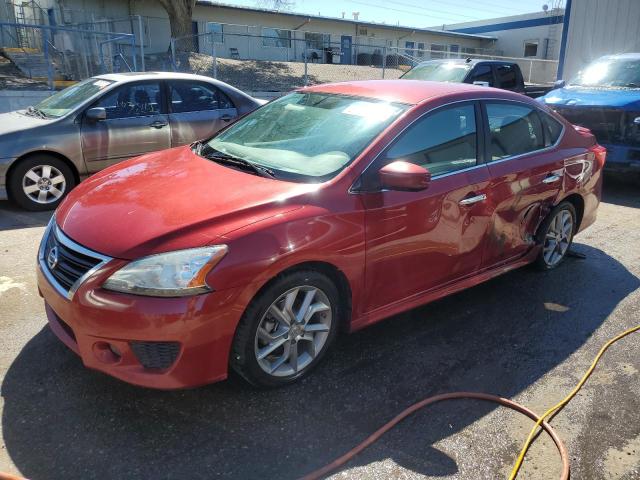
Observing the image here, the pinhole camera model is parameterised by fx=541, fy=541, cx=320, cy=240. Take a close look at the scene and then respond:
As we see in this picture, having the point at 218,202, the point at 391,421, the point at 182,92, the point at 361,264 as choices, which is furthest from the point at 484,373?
the point at 182,92

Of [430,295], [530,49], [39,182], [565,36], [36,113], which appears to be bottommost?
[430,295]

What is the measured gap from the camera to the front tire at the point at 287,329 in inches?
106

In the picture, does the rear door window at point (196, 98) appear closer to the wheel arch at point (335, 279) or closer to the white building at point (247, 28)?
the wheel arch at point (335, 279)

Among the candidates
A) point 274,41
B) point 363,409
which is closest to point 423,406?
point 363,409

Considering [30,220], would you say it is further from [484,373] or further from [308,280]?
[484,373]

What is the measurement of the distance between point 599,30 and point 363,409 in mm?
14499

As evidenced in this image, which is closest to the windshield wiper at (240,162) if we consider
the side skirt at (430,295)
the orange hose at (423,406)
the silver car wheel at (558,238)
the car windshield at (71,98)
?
the side skirt at (430,295)

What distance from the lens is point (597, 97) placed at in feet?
26.6

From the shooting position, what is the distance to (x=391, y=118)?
3.32 meters

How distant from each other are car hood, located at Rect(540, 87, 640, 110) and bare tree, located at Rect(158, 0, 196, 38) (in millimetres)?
14811

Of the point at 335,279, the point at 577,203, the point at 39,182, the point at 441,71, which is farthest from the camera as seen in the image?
the point at 441,71

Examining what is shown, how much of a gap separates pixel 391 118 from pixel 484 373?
64.4 inches

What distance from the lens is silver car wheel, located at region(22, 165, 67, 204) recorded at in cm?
600

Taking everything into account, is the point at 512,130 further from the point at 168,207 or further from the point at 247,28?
the point at 247,28
